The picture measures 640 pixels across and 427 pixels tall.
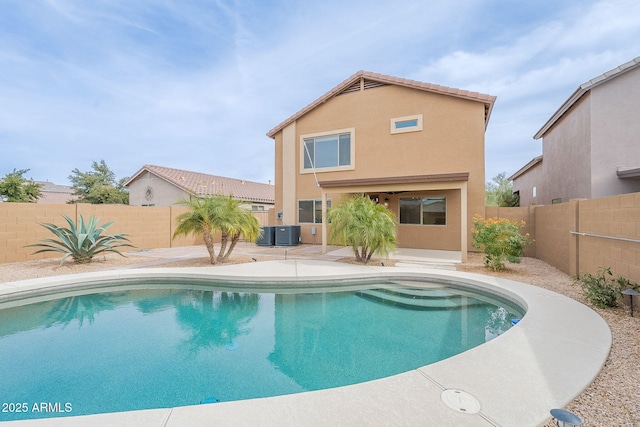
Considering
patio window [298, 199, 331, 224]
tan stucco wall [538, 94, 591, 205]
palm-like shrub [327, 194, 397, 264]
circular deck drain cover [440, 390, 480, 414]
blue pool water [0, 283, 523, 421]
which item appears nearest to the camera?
circular deck drain cover [440, 390, 480, 414]

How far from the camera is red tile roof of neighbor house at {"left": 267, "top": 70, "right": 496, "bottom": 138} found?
1241 centimetres

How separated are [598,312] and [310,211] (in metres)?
12.2

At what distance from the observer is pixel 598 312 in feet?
17.1

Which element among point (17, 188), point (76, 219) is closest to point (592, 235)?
point (76, 219)

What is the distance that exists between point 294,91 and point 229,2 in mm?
6775

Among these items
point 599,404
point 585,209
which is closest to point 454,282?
point 585,209

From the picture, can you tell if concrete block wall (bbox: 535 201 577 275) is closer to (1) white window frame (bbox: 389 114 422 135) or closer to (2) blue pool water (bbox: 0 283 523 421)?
(2) blue pool water (bbox: 0 283 523 421)

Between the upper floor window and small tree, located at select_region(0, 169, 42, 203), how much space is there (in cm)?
1871

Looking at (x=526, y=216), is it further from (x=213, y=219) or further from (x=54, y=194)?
(x=54, y=194)

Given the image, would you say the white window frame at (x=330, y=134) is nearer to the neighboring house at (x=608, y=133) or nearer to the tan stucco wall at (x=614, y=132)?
the neighboring house at (x=608, y=133)

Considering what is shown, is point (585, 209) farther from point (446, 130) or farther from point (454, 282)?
point (446, 130)

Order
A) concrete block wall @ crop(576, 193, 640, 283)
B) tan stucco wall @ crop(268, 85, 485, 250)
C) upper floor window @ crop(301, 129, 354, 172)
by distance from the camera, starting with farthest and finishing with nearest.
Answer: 1. upper floor window @ crop(301, 129, 354, 172)
2. tan stucco wall @ crop(268, 85, 485, 250)
3. concrete block wall @ crop(576, 193, 640, 283)

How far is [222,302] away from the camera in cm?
712

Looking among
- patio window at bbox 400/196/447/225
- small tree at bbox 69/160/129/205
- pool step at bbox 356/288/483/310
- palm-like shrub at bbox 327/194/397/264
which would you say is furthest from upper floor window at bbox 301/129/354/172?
small tree at bbox 69/160/129/205
